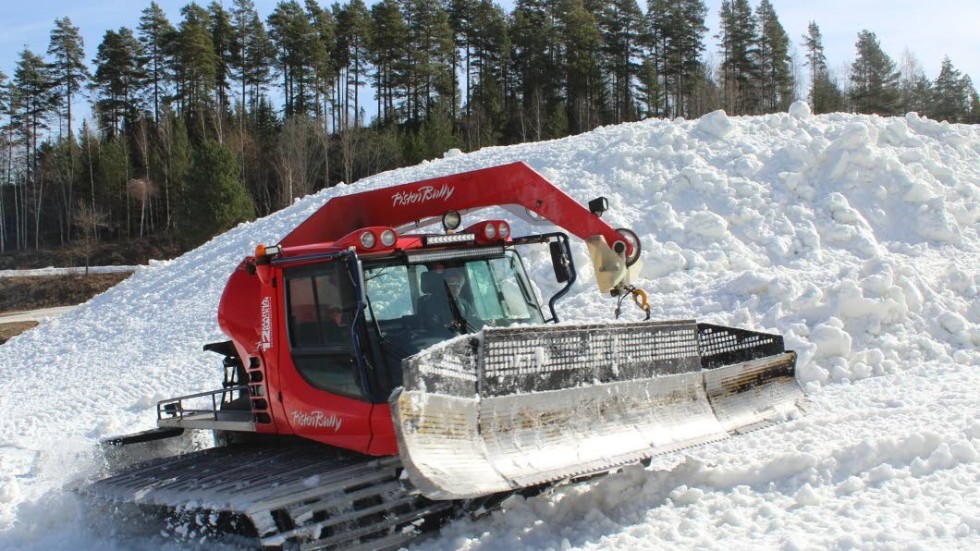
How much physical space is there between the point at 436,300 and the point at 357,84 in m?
52.3

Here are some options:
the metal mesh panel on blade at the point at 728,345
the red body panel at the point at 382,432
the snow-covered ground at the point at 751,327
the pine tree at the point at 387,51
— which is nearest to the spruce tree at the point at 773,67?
the pine tree at the point at 387,51

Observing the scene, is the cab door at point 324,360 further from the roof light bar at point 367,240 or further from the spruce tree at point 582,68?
the spruce tree at point 582,68

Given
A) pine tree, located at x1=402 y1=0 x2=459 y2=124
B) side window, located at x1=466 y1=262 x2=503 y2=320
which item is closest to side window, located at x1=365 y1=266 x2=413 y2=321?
side window, located at x1=466 y1=262 x2=503 y2=320

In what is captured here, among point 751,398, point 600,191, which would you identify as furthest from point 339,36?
point 751,398

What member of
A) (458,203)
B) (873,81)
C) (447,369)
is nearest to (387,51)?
(873,81)

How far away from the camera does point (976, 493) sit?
503cm

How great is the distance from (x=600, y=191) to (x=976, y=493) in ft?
35.1

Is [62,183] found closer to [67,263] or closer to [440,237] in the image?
[67,263]

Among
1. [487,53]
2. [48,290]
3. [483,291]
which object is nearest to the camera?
[483,291]

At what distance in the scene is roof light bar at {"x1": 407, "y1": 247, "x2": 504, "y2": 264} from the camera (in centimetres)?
591

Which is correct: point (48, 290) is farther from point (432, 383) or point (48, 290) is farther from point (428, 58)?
point (432, 383)

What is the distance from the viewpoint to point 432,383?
468 centimetres

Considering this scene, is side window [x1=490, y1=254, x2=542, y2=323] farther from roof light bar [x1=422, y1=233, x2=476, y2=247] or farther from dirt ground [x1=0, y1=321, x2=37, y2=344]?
dirt ground [x1=0, y1=321, x2=37, y2=344]

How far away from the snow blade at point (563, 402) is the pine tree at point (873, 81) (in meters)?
47.3
